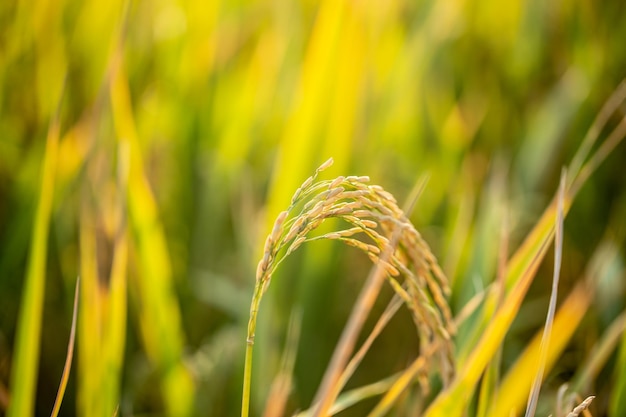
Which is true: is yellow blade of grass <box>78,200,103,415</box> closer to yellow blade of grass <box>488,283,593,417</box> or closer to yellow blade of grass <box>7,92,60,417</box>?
yellow blade of grass <box>7,92,60,417</box>

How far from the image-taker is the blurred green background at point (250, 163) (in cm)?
73

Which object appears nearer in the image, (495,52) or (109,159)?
(109,159)

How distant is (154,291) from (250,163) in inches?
16.9

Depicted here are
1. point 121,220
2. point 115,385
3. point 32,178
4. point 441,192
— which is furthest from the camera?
point 441,192

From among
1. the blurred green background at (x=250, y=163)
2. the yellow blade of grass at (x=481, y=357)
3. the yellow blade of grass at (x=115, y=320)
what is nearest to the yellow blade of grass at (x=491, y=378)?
the yellow blade of grass at (x=481, y=357)

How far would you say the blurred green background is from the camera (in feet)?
2.39

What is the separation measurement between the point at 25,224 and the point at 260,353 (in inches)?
13.3

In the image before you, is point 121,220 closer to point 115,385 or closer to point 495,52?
point 115,385

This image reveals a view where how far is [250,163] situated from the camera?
1.08 m

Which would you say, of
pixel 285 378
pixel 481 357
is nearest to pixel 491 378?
pixel 481 357

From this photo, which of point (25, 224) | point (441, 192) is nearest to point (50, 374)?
point (25, 224)

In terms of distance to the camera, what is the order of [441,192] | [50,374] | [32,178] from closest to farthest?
[50,374] → [32,178] → [441,192]

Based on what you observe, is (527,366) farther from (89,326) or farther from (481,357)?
(89,326)

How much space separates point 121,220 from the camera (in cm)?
66
